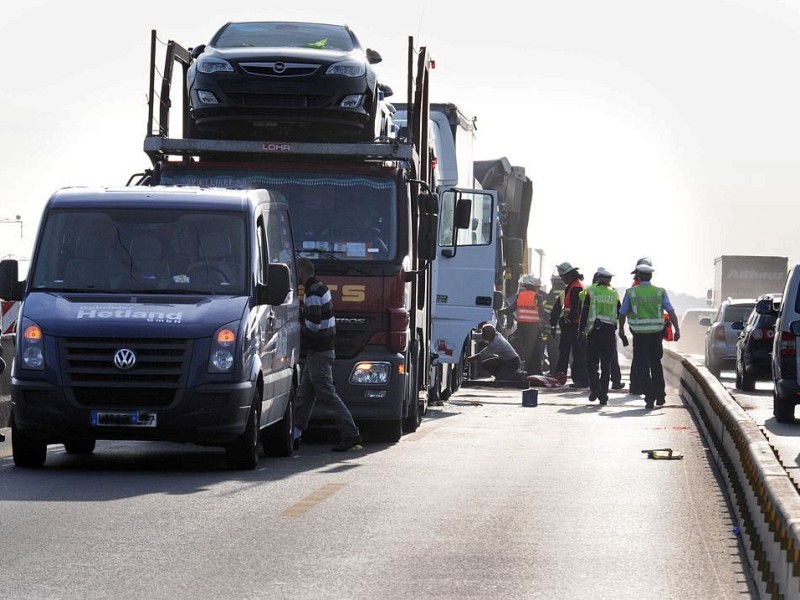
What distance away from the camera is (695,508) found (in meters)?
11.9

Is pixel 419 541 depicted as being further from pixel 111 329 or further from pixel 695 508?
pixel 111 329

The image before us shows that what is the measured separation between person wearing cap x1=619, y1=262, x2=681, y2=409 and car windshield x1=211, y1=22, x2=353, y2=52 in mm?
7301

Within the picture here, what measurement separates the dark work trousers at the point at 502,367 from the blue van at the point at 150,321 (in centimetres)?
1411

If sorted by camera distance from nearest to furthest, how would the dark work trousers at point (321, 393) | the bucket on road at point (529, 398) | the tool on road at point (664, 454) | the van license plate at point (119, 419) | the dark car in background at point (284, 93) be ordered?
the van license plate at point (119, 419) → the dark work trousers at point (321, 393) → the tool on road at point (664, 454) → the dark car in background at point (284, 93) → the bucket on road at point (529, 398)

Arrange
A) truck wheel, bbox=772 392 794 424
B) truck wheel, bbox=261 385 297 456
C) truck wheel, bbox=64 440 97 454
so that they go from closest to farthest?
truck wheel, bbox=64 440 97 454 < truck wheel, bbox=261 385 297 456 < truck wheel, bbox=772 392 794 424

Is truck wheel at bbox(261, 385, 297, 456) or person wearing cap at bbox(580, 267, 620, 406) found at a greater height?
person wearing cap at bbox(580, 267, 620, 406)

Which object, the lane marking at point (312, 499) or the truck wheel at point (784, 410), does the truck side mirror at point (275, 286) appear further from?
the truck wheel at point (784, 410)

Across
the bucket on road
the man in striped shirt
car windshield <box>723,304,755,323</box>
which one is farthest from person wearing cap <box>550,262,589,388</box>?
the man in striped shirt

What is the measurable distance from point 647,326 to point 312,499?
1279 centimetres

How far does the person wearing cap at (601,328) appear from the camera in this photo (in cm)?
2438

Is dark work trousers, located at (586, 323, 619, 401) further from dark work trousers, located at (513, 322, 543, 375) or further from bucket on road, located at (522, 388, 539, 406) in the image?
dark work trousers, located at (513, 322, 543, 375)

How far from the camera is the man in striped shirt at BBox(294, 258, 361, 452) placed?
15.4m

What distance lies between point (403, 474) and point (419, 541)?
3977mm

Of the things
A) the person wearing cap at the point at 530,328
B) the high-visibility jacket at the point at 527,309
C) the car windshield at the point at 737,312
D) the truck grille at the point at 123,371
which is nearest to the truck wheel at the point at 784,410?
the truck grille at the point at 123,371
